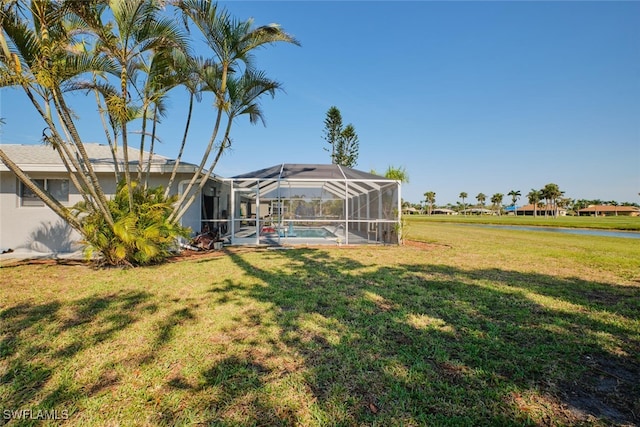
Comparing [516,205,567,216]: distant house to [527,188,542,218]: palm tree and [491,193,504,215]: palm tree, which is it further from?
[491,193,504,215]: palm tree

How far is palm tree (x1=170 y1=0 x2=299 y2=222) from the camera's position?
22.3 feet

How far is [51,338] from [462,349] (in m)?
4.45

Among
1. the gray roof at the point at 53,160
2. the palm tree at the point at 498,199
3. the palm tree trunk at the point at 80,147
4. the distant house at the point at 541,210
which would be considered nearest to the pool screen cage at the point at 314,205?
the gray roof at the point at 53,160

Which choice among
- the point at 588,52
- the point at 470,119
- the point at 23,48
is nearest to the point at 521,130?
the point at 470,119

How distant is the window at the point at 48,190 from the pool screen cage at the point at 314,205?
5.27m

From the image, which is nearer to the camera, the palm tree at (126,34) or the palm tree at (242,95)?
the palm tree at (126,34)

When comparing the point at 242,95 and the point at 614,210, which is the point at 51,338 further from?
the point at 614,210

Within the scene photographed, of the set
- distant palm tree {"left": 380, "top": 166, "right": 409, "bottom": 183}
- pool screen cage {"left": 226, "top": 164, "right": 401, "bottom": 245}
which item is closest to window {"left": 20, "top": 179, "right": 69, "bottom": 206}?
pool screen cage {"left": 226, "top": 164, "right": 401, "bottom": 245}

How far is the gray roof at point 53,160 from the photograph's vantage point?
29.2 feet

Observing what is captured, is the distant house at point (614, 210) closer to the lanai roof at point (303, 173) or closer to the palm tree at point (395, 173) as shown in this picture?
the palm tree at point (395, 173)

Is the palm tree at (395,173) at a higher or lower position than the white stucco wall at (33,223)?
higher

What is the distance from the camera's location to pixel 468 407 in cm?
211

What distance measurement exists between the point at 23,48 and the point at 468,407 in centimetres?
825

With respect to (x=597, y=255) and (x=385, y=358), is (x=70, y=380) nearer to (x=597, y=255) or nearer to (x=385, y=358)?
(x=385, y=358)
